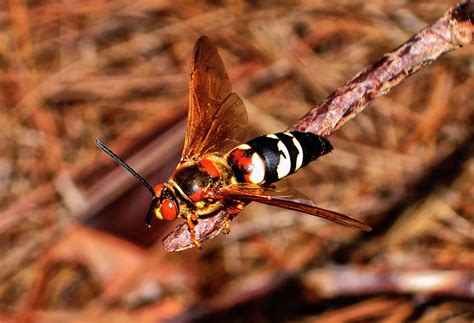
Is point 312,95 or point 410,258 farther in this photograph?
point 312,95

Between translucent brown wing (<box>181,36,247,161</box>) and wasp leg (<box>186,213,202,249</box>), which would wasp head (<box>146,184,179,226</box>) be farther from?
translucent brown wing (<box>181,36,247,161</box>)

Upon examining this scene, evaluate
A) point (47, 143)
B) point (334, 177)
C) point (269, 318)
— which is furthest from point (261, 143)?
point (47, 143)

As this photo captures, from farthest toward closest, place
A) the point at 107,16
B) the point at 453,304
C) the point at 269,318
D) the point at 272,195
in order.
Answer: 1. the point at 107,16
2. the point at 269,318
3. the point at 453,304
4. the point at 272,195

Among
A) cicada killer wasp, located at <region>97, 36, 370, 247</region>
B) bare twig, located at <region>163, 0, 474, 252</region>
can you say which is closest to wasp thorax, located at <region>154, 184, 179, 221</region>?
cicada killer wasp, located at <region>97, 36, 370, 247</region>

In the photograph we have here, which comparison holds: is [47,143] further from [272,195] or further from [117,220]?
[272,195]

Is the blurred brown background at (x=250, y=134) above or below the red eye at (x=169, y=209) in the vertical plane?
above

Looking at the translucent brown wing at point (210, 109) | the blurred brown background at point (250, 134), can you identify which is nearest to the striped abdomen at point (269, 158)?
the translucent brown wing at point (210, 109)

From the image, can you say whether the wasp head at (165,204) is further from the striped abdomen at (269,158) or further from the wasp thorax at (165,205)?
the striped abdomen at (269,158)
